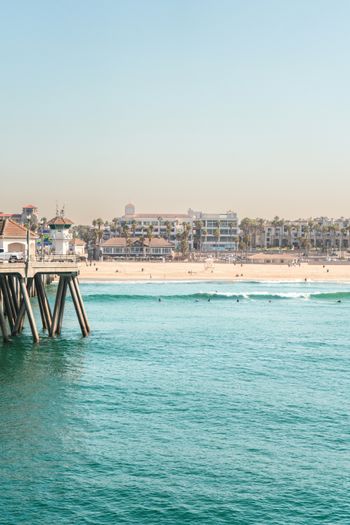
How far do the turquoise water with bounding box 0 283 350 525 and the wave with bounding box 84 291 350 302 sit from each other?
34608 mm

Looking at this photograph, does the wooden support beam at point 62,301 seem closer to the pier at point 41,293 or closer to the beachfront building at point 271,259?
the pier at point 41,293

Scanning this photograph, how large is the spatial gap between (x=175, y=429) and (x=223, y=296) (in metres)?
68.5

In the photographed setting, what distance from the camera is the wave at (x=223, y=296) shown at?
90.6 meters

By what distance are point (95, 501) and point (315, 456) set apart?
8462 millimetres

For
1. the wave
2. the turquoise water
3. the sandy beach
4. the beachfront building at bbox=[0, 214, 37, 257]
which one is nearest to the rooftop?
the beachfront building at bbox=[0, 214, 37, 257]

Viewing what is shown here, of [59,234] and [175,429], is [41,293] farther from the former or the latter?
[175,429]

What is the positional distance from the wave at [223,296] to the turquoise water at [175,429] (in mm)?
34608

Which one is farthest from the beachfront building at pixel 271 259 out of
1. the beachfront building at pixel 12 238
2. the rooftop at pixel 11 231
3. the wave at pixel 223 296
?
the beachfront building at pixel 12 238

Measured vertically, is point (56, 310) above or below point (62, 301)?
below

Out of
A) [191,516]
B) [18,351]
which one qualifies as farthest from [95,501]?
[18,351]

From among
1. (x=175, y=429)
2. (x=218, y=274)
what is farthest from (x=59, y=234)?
(x=218, y=274)

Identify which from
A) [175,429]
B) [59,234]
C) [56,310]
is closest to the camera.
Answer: [175,429]

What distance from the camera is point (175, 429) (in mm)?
27891

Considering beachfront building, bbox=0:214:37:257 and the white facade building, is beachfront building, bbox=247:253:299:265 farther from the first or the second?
the white facade building
